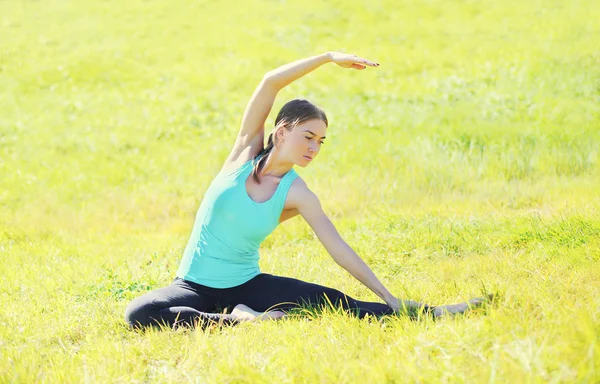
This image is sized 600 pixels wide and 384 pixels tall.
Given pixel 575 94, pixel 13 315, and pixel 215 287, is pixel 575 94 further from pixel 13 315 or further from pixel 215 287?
pixel 13 315

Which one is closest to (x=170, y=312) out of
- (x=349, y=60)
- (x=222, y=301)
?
(x=222, y=301)

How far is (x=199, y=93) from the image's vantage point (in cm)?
1418

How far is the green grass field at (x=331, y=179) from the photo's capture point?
3.46 meters

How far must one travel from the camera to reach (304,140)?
4316 millimetres

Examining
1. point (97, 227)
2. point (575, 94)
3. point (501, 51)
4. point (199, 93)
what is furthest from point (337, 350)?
point (501, 51)

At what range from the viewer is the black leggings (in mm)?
4160

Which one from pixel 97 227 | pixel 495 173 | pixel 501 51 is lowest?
pixel 97 227

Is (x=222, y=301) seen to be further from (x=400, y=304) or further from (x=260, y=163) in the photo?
(x=400, y=304)

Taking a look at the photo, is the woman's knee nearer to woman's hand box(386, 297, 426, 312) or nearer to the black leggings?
the black leggings

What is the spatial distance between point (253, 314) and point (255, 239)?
0.50m

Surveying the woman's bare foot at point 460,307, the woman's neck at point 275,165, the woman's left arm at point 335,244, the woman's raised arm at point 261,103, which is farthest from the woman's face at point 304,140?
the woman's bare foot at point 460,307

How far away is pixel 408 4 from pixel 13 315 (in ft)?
59.0

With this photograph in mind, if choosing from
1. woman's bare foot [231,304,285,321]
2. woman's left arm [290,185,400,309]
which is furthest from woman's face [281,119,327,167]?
woman's bare foot [231,304,285,321]

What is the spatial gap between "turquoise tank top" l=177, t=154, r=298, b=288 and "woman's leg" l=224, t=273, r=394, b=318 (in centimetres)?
7
